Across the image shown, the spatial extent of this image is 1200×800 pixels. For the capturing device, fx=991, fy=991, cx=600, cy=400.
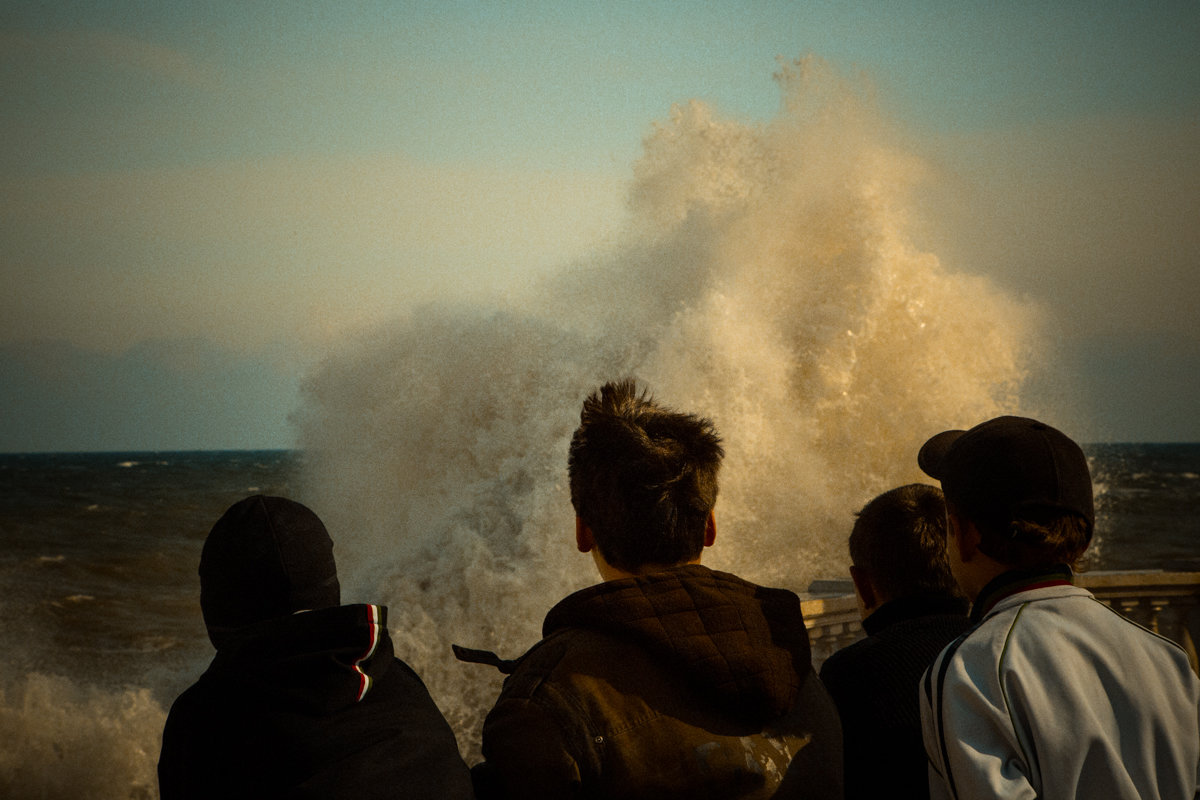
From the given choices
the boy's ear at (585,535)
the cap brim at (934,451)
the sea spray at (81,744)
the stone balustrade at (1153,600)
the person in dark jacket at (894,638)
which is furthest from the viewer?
the sea spray at (81,744)

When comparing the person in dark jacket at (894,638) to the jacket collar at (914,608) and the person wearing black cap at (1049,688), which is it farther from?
the person wearing black cap at (1049,688)

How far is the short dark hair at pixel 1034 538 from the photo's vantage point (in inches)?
69.9

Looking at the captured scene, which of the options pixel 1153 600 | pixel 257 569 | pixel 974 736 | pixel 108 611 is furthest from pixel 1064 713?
pixel 108 611

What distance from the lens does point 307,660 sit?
5.92ft

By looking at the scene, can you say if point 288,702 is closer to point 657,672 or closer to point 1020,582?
point 657,672

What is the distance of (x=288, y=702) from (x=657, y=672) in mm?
672

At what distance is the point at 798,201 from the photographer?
1192 centimetres

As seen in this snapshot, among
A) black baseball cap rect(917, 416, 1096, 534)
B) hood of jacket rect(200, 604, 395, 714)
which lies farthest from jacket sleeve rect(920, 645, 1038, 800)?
hood of jacket rect(200, 604, 395, 714)

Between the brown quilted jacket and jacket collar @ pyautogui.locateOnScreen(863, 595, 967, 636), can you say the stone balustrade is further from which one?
the brown quilted jacket

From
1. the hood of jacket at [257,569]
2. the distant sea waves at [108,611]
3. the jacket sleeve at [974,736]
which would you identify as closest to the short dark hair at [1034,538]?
the jacket sleeve at [974,736]

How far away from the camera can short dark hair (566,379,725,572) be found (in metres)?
1.83

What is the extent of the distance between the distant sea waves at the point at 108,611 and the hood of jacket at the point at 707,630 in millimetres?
4427

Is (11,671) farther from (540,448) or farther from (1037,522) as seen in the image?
(1037,522)

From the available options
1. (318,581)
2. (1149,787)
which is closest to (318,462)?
(318,581)
